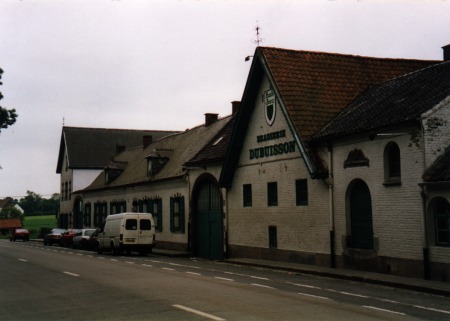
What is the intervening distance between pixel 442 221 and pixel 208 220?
16225 mm

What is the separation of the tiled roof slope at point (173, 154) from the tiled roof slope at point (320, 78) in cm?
1113

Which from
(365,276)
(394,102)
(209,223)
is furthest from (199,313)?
(209,223)

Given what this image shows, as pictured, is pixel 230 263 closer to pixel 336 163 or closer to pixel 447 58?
pixel 336 163

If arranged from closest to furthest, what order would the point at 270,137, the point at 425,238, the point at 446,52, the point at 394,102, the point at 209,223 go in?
the point at 425,238
the point at 394,102
the point at 446,52
the point at 270,137
the point at 209,223

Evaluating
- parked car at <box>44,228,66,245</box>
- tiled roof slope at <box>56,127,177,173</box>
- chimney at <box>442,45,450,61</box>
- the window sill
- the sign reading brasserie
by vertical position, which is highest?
tiled roof slope at <box>56,127,177,173</box>

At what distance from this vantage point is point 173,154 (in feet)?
133

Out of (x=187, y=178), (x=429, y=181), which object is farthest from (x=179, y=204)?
(x=429, y=181)

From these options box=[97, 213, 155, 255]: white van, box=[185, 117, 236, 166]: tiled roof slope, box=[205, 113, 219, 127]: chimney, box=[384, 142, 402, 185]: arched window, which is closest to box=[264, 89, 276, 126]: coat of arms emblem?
box=[185, 117, 236, 166]: tiled roof slope

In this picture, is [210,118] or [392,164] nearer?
[392,164]

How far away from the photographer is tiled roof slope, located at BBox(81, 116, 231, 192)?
36719 mm

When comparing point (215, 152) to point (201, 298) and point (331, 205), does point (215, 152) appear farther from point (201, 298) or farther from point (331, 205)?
point (201, 298)

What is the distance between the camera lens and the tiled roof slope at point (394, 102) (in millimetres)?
17891

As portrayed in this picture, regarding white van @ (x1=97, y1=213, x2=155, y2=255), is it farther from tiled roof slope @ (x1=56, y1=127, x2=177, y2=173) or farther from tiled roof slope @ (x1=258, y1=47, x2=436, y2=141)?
tiled roof slope @ (x1=56, y1=127, x2=177, y2=173)

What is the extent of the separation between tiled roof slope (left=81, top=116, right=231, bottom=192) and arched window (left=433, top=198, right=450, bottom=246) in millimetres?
19281
